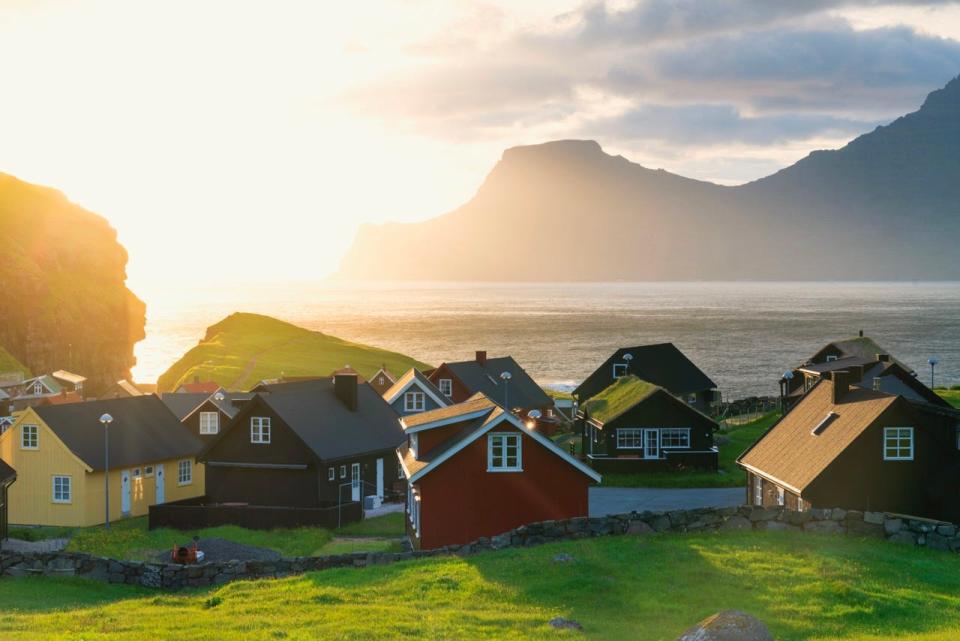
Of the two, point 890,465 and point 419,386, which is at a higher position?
point 419,386

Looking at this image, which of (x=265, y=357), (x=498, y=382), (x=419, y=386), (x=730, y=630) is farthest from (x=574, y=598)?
(x=265, y=357)

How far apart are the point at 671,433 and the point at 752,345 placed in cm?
13194

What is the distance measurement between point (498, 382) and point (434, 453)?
39217 mm

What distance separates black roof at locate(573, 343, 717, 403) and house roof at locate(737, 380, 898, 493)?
3594 centimetres

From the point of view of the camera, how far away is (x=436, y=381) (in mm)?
73375

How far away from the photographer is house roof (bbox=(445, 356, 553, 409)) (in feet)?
241

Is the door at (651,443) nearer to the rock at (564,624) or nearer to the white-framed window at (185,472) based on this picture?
the white-framed window at (185,472)

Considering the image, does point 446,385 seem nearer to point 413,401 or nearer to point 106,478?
point 413,401

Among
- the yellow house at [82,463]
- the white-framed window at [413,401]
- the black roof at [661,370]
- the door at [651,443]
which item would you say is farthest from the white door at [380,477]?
the black roof at [661,370]

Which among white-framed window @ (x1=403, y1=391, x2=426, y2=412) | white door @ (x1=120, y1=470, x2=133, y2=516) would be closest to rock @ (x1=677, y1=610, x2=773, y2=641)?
white door @ (x1=120, y1=470, x2=133, y2=516)

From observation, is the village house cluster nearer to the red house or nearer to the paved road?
the red house

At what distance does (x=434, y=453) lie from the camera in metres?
37.0

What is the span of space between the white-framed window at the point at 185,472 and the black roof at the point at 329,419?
4.87 m

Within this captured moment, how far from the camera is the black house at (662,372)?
79.9 metres
